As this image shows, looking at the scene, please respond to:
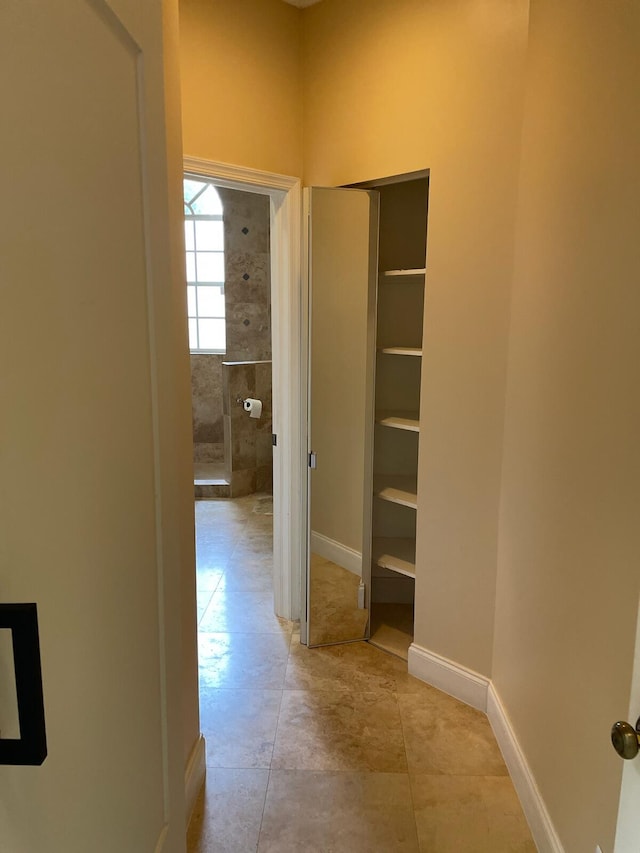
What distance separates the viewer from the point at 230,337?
638 cm

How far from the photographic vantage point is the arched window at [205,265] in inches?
258

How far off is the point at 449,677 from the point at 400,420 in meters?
1.15

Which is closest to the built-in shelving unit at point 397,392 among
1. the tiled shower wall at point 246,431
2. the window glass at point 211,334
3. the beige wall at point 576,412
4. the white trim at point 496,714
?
the white trim at point 496,714

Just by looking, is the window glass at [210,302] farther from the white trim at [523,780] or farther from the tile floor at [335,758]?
the white trim at [523,780]

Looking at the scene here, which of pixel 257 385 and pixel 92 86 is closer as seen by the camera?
pixel 92 86

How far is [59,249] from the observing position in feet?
2.14

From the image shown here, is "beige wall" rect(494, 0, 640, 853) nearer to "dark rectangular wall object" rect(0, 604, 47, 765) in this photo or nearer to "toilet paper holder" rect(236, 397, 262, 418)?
"dark rectangular wall object" rect(0, 604, 47, 765)

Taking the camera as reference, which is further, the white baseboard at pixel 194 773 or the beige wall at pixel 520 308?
the white baseboard at pixel 194 773

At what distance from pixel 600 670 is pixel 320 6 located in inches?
110

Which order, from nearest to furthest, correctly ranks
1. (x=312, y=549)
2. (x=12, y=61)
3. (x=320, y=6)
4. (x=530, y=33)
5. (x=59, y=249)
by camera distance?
(x=12, y=61) < (x=59, y=249) < (x=530, y=33) < (x=320, y=6) < (x=312, y=549)

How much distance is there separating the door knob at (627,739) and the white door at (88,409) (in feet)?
2.29

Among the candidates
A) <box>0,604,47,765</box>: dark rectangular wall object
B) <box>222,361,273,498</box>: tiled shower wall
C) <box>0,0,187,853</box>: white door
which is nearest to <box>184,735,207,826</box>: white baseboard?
<box>0,0,187,853</box>: white door

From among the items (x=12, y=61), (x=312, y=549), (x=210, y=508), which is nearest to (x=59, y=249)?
(x=12, y=61)

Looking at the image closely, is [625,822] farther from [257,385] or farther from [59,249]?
[257,385]
